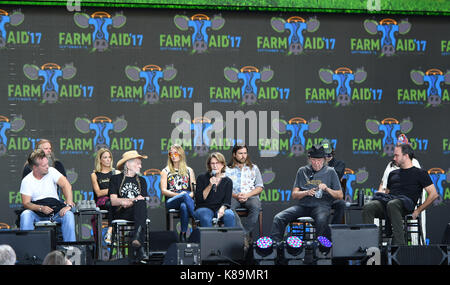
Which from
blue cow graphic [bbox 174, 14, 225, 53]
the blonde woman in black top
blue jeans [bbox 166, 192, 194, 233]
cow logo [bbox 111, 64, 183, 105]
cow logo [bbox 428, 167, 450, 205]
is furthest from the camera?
cow logo [bbox 428, 167, 450, 205]

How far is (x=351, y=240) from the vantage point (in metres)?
5.42

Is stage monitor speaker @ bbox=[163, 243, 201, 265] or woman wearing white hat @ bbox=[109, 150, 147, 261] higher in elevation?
woman wearing white hat @ bbox=[109, 150, 147, 261]

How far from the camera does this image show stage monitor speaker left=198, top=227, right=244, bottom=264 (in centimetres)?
528

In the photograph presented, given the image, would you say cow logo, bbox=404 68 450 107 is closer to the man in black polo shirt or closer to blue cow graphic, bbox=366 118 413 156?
blue cow graphic, bbox=366 118 413 156

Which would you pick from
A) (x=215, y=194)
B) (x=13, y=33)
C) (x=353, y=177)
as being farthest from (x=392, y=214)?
(x=13, y=33)

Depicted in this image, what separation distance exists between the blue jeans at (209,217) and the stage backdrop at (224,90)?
1.58m

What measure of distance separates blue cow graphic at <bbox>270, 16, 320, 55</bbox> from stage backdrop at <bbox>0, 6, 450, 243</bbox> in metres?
0.01

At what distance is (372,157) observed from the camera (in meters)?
8.26

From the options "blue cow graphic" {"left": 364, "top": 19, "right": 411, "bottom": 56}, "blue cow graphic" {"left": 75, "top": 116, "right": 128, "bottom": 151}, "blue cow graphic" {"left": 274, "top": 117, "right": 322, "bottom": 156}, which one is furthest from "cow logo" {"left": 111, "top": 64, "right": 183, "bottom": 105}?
"blue cow graphic" {"left": 364, "top": 19, "right": 411, "bottom": 56}

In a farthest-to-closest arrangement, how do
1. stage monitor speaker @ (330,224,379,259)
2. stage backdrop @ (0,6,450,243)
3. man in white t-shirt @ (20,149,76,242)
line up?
stage backdrop @ (0,6,450,243) < man in white t-shirt @ (20,149,76,242) < stage monitor speaker @ (330,224,379,259)

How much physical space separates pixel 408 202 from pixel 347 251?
1.31 meters

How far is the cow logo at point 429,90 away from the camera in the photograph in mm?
8344

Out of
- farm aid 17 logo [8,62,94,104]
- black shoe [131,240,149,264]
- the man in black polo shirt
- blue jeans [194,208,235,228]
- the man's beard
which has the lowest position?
black shoe [131,240,149,264]

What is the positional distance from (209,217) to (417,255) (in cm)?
210
